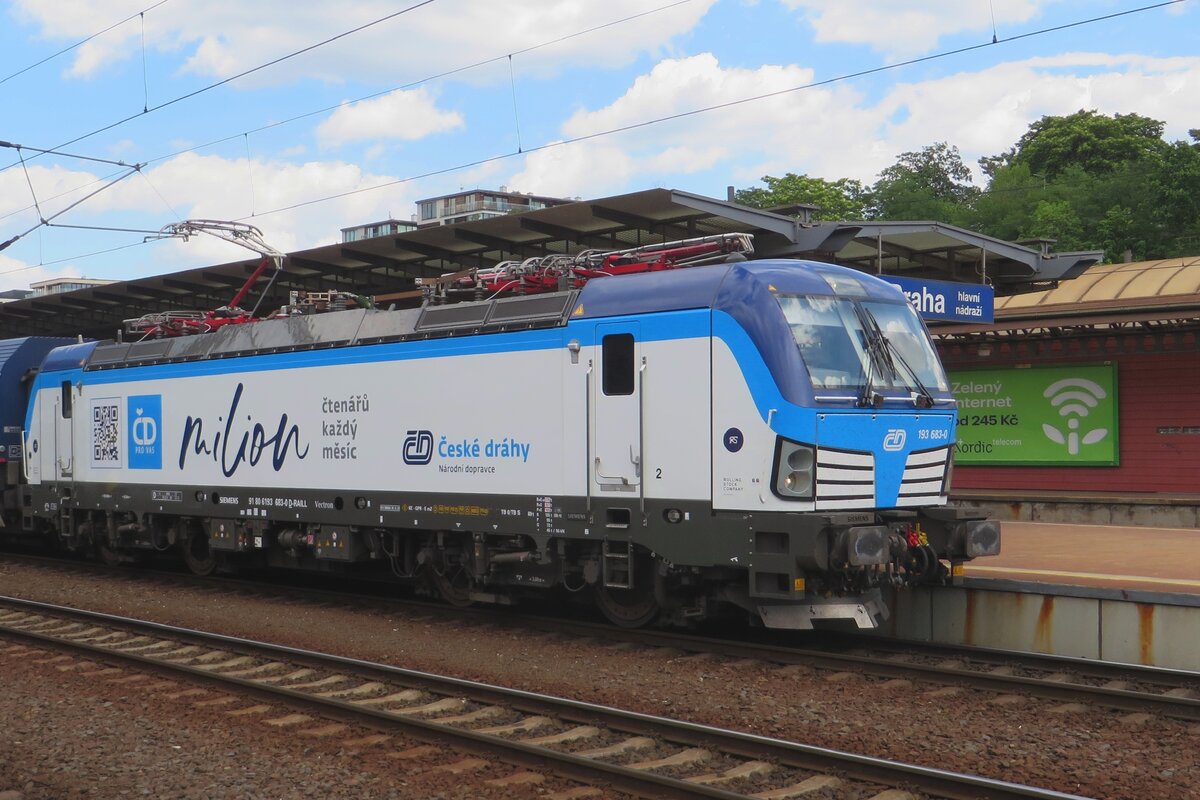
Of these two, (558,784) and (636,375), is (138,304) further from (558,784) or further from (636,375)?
(558,784)

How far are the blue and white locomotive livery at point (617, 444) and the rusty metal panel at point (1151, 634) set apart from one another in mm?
1231

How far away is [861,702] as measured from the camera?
9148 millimetres

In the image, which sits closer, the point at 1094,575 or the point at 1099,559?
the point at 1094,575

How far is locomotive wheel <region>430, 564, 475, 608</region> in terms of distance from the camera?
538 inches

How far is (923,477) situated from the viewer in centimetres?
1102

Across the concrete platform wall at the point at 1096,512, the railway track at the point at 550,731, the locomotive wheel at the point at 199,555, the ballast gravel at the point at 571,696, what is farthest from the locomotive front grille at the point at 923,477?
the locomotive wheel at the point at 199,555

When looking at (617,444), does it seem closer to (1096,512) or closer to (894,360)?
(894,360)

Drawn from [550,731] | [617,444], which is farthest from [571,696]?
[617,444]

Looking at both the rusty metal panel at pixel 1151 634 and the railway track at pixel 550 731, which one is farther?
the rusty metal panel at pixel 1151 634

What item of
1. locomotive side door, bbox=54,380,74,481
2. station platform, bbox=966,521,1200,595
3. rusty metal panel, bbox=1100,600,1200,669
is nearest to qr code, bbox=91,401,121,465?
locomotive side door, bbox=54,380,74,481

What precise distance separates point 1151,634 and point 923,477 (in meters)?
2.38

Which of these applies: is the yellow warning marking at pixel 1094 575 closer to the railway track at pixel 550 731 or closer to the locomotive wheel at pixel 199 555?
the railway track at pixel 550 731

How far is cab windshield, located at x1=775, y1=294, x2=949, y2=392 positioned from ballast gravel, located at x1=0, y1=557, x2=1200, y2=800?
254cm

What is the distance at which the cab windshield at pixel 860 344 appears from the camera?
33.9 ft
